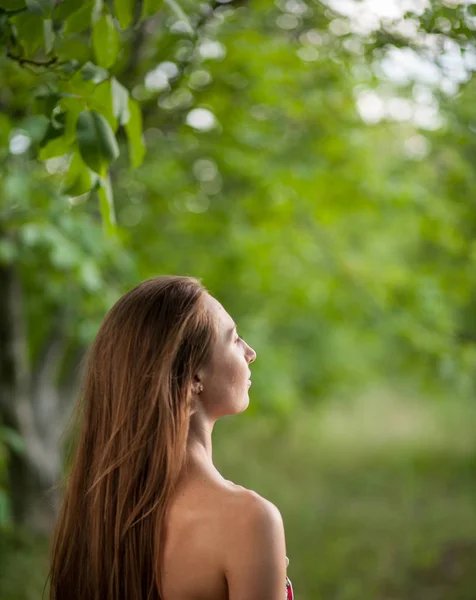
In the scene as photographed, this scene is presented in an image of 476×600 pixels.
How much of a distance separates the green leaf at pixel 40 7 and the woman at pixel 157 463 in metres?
0.69

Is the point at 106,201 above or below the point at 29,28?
below

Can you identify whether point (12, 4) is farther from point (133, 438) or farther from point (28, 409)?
point (28, 409)

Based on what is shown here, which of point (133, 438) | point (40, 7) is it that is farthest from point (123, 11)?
point (133, 438)

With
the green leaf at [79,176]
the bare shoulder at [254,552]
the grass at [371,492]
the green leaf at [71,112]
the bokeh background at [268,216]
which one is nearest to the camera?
the bare shoulder at [254,552]

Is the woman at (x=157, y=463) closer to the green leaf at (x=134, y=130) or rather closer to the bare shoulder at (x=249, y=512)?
the bare shoulder at (x=249, y=512)

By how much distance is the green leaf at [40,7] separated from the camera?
68.9 inches

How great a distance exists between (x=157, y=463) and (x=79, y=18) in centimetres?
108

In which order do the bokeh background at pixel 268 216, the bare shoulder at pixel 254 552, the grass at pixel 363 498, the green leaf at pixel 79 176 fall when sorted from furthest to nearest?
the grass at pixel 363 498 < the bokeh background at pixel 268 216 < the green leaf at pixel 79 176 < the bare shoulder at pixel 254 552

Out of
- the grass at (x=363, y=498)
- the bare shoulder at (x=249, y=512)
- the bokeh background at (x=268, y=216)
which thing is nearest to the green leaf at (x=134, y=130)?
the bokeh background at (x=268, y=216)

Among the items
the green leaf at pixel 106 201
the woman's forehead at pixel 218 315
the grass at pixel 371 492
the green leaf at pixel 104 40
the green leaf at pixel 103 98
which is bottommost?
the grass at pixel 371 492

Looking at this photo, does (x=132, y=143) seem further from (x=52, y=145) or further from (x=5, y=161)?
(x=5, y=161)

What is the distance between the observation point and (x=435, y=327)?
22.2ft

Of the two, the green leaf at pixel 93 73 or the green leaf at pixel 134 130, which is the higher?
the green leaf at pixel 93 73

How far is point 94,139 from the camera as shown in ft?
→ 5.76
